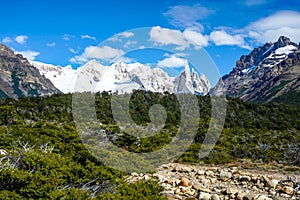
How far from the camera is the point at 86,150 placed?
1669 cm

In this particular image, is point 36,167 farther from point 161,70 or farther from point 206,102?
point 206,102

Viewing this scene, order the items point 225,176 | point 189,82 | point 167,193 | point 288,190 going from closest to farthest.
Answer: point 288,190 → point 167,193 → point 225,176 → point 189,82

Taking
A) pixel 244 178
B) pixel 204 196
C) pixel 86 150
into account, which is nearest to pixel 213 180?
pixel 244 178

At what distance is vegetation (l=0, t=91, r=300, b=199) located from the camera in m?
9.06

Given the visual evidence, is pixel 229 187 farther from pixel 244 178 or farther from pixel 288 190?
pixel 288 190

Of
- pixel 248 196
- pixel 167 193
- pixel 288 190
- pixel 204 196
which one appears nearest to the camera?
pixel 248 196

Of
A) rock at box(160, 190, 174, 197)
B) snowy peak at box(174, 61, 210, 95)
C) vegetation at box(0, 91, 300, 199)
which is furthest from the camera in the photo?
snowy peak at box(174, 61, 210, 95)

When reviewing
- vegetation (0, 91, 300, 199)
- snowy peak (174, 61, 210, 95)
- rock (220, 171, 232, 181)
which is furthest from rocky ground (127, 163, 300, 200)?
snowy peak (174, 61, 210, 95)

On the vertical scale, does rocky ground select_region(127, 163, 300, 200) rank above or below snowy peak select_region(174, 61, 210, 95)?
below

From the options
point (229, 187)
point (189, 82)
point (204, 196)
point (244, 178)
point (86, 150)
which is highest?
point (189, 82)

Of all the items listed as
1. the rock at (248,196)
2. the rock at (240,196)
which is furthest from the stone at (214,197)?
the rock at (248,196)

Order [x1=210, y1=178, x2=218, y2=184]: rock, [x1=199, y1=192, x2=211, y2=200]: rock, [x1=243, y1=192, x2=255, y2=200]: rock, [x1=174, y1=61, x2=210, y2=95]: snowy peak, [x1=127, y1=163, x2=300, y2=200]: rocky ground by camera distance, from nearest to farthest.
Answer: [x1=243, y1=192, x2=255, y2=200]: rock
[x1=199, y1=192, x2=211, y2=200]: rock
[x1=127, y1=163, x2=300, y2=200]: rocky ground
[x1=210, y1=178, x2=218, y2=184]: rock
[x1=174, y1=61, x2=210, y2=95]: snowy peak

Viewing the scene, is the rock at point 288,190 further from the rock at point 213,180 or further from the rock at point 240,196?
the rock at point 213,180

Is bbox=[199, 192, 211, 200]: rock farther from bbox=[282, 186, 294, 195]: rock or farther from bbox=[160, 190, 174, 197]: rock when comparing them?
bbox=[282, 186, 294, 195]: rock
